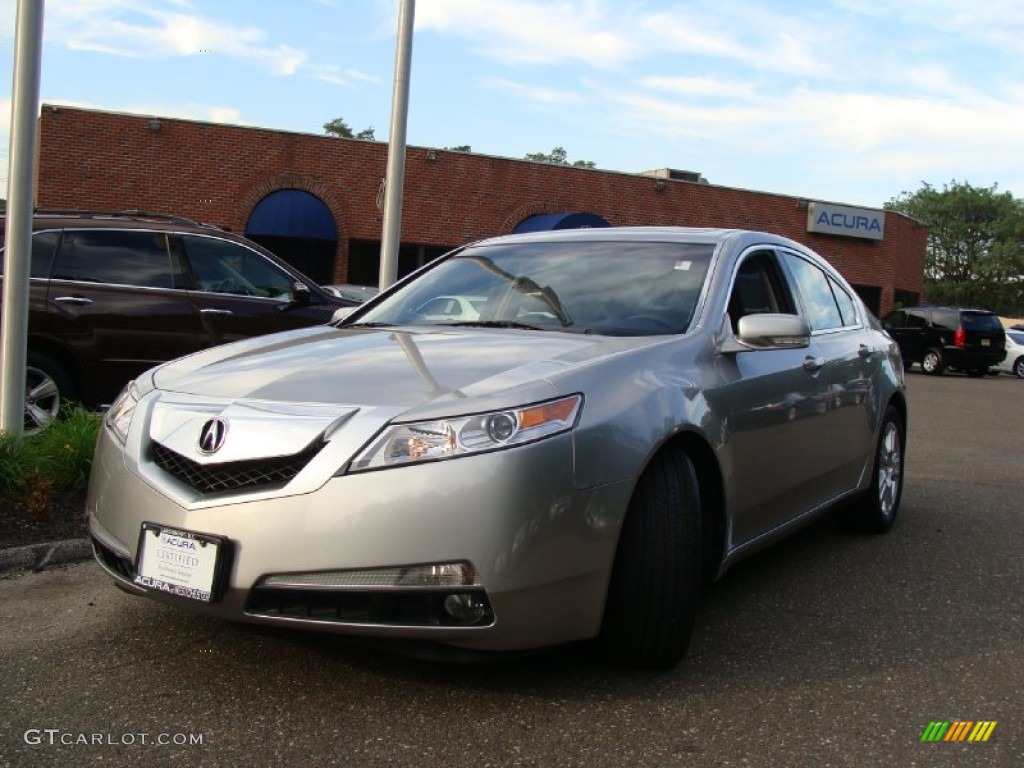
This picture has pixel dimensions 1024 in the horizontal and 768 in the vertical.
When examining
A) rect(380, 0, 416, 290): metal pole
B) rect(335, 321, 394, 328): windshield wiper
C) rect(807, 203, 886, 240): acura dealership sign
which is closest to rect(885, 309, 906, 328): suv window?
rect(807, 203, 886, 240): acura dealership sign

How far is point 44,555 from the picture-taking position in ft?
15.2

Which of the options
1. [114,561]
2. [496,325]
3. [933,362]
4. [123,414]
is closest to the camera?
[114,561]

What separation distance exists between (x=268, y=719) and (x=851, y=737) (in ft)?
5.48

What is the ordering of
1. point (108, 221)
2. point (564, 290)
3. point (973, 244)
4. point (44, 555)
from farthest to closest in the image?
point (973, 244), point (108, 221), point (44, 555), point (564, 290)

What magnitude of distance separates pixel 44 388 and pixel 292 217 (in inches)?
671

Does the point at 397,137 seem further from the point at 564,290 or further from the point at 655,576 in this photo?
the point at 655,576

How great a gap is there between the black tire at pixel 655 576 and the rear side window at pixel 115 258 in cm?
565

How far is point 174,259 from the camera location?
794 cm

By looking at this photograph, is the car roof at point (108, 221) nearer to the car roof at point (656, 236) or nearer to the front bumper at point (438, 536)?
the car roof at point (656, 236)

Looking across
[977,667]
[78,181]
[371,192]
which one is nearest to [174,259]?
[977,667]

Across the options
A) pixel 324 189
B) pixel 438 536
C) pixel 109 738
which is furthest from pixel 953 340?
pixel 109 738

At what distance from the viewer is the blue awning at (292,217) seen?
76.9ft

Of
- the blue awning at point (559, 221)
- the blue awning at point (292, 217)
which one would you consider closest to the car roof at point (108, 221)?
the blue awning at point (292, 217)

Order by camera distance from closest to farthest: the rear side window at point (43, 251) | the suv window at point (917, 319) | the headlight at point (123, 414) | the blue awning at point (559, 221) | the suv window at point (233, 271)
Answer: the headlight at point (123, 414), the rear side window at point (43, 251), the suv window at point (233, 271), the blue awning at point (559, 221), the suv window at point (917, 319)
